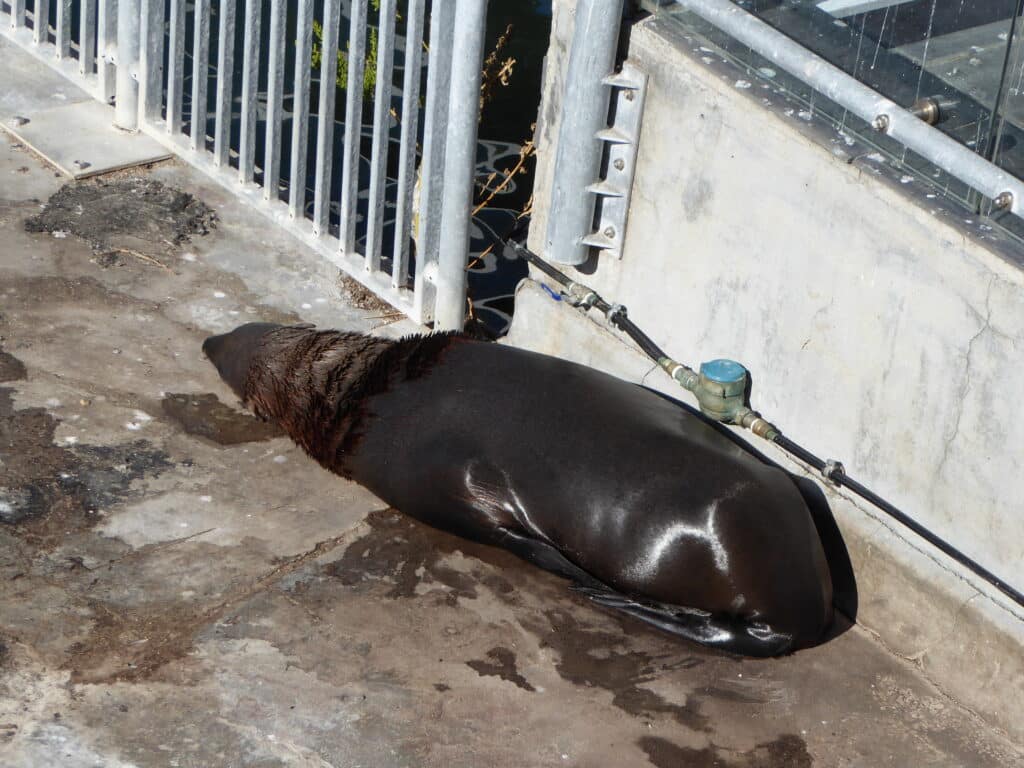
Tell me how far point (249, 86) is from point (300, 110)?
12.4 inches

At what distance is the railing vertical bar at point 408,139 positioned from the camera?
19.4ft

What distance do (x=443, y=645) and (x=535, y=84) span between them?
176 inches

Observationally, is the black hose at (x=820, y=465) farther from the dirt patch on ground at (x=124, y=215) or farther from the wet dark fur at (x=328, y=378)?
the dirt patch on ground at (x=124, y=215)

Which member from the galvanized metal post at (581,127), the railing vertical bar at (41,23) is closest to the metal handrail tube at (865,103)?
the galvanized metal post at (581,127)

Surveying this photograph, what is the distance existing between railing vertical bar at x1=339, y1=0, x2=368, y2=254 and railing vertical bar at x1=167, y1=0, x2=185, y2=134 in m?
1.05

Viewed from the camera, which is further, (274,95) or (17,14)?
(17,14)

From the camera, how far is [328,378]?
575 cm

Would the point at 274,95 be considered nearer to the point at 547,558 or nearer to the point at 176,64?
the point at 176,64

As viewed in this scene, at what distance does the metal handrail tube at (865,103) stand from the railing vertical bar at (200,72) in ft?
8.52

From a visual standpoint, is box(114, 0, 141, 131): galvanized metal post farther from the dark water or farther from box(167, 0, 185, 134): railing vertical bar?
the dark water

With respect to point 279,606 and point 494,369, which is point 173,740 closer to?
point 279,606

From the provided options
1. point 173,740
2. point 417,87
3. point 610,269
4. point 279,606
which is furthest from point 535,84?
point 173,740

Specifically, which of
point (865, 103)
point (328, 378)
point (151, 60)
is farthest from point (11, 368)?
point (865, 103)

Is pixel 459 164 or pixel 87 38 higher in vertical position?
pixel 459 164
